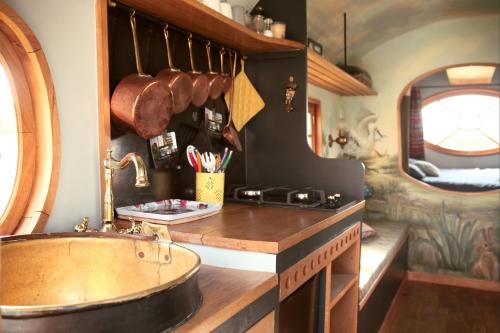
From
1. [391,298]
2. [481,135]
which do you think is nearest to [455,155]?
[481,135]

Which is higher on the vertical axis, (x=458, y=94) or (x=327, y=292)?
(x=458, y=94)

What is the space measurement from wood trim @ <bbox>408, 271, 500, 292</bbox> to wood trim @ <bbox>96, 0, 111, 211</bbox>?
3.73 m

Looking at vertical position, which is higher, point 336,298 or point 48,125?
point 48,125

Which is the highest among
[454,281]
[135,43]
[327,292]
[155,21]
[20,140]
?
[155,21]

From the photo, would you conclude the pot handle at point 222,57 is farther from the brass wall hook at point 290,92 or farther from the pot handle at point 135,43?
the pot handle at point 135,43

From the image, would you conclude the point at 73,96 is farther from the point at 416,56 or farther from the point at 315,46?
the point at 416,56

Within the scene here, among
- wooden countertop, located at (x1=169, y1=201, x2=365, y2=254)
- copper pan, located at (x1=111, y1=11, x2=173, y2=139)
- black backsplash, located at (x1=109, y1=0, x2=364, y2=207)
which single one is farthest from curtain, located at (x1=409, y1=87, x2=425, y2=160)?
copper pan, located at (x1=111, y1=11, x2=173, y2=139)

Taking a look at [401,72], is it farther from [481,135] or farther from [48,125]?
[48,125]

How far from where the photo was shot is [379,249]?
3.38 meters

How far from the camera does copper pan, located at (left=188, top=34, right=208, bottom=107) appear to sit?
199 centimetres

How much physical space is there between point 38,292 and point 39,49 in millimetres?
659

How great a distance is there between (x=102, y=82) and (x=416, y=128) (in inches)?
153

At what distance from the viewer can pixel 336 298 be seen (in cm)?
195

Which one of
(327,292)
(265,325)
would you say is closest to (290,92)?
(327,292)
